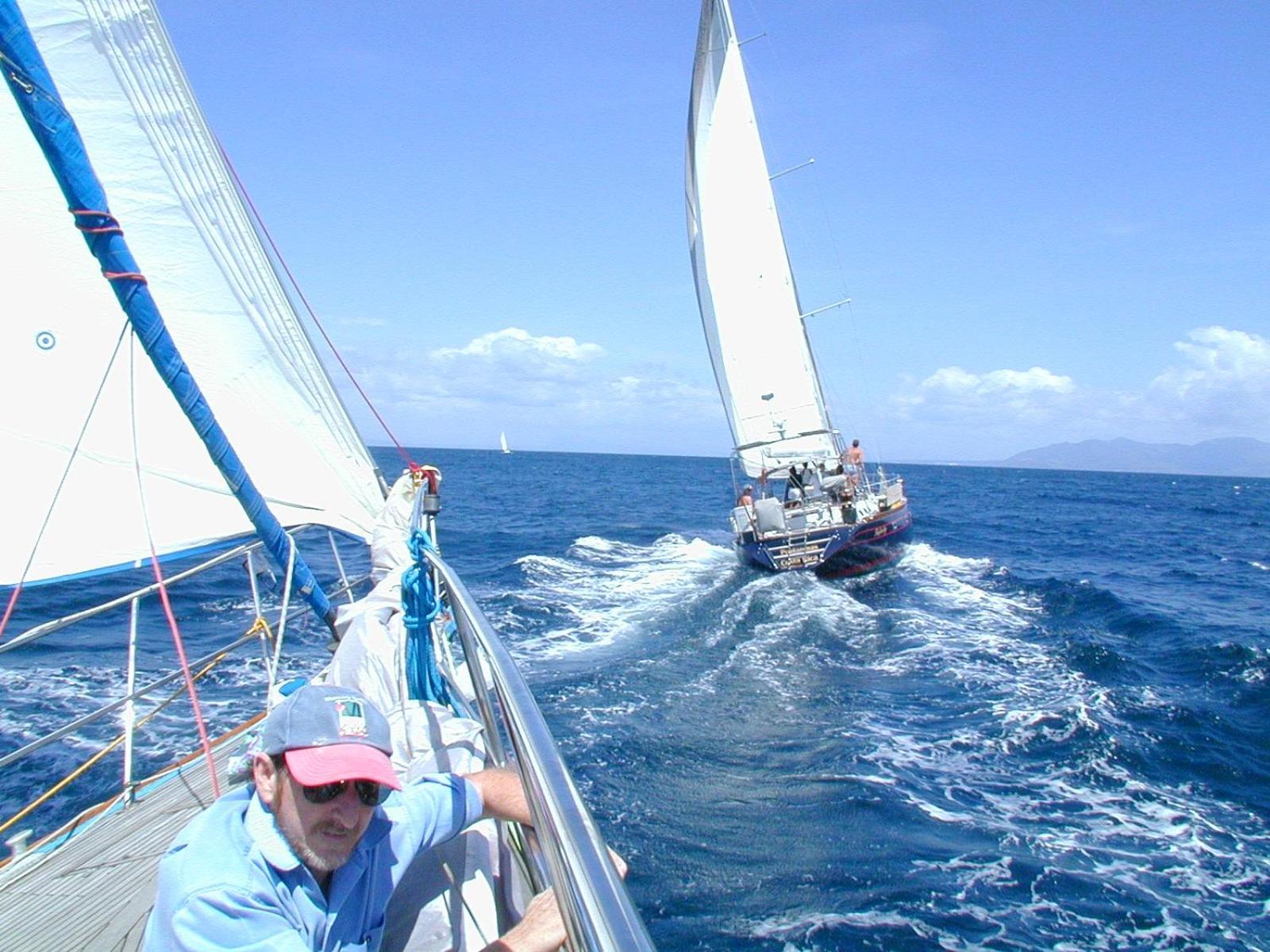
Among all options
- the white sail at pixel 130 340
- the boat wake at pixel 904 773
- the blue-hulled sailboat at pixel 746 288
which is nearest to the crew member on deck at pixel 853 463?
the blue-hulled sailboat at pixel 746 288

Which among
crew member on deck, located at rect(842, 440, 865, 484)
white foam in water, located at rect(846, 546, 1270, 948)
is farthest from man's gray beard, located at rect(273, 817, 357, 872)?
crew member on deck, located at rect(842, 440, 865, 484)

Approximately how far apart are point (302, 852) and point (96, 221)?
2.37 m

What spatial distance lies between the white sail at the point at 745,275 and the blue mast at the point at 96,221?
18.8 metres

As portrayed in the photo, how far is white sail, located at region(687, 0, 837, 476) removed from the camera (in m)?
21.9

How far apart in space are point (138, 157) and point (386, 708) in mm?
2975

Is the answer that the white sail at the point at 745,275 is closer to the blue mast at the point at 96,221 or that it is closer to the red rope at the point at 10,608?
the blue mast at the point at 96,221

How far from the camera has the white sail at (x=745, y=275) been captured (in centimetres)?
2188

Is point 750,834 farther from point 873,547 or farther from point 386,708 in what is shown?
point 873,547

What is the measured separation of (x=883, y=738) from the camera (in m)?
8.05

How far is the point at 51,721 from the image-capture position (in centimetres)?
799

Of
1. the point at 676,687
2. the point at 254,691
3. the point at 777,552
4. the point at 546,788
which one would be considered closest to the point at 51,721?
the point at 254,691

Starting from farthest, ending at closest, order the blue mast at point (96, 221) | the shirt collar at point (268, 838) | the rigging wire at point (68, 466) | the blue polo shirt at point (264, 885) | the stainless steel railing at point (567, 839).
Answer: the rigging wire at point (68, 466)
the blue mast at point (96, 221)
the shirt collar at point (268, 838)
the blue polo shirt at point (264, 885)
the stainless steel railing at point (567, 839)

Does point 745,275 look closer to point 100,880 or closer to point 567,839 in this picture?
point 100,880

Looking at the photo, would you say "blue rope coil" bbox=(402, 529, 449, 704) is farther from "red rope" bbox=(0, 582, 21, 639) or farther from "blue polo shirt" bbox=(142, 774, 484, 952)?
"blue polo shirt" bbox=(142, 774, 484, 952)
